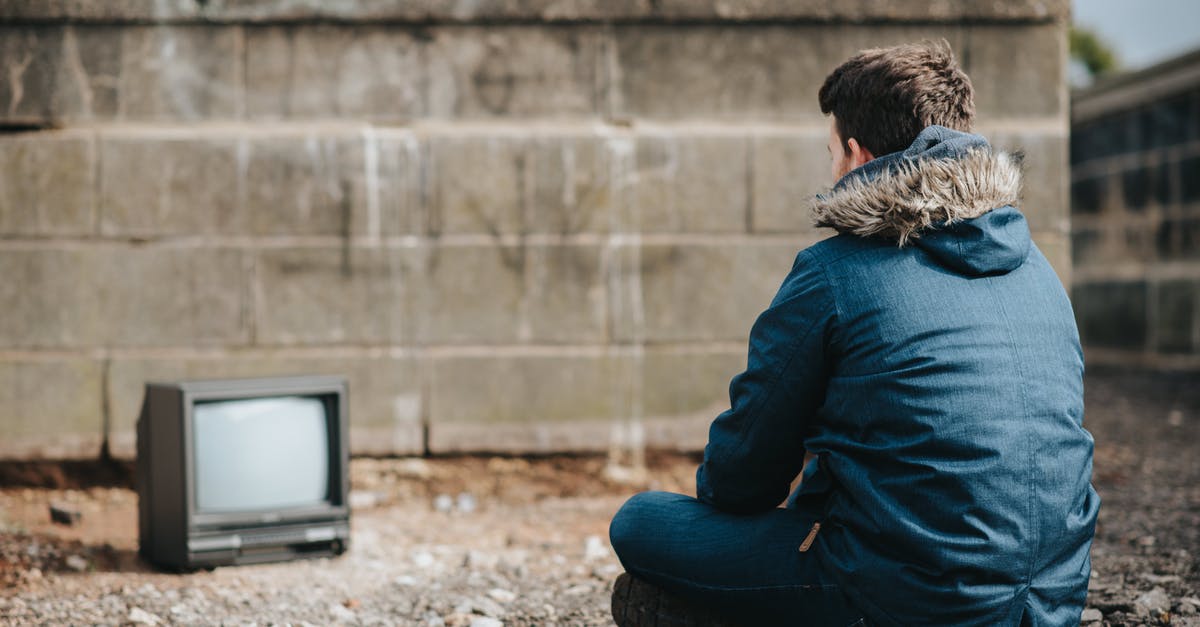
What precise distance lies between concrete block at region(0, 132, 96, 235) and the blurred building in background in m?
7.06

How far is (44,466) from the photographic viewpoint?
407 centimetres

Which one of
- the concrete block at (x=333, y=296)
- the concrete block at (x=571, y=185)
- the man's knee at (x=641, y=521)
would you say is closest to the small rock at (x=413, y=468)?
the concrete block at (x=333, y=296)

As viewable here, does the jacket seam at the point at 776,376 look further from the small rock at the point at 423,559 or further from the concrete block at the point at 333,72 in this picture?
the concrete block at the point at 333,72

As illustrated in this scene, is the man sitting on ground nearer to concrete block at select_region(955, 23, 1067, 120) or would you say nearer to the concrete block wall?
the concrete block wall

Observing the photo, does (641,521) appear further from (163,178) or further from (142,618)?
(163,178)

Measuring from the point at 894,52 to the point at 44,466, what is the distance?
12.4 ft

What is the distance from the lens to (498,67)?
4125 millimetres

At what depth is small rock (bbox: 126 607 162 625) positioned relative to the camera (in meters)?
2.62

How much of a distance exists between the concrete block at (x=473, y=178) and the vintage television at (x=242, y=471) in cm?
110

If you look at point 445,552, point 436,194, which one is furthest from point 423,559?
point 436,194

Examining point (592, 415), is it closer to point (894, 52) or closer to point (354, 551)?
point (354, 551)

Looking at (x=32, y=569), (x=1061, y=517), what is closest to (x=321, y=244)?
(x=32, y=569)

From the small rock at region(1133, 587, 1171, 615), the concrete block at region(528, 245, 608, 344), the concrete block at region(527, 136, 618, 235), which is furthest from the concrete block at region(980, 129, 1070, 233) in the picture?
the small rock at region(1133, 587, 1171, 615)

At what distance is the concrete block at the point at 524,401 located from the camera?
415cm
